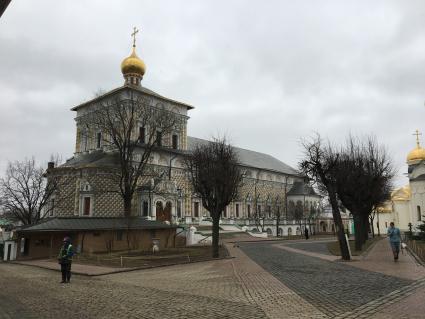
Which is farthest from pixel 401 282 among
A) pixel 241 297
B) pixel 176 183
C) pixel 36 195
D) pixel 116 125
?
pixel 176 183

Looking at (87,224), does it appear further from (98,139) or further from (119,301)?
(98,139)

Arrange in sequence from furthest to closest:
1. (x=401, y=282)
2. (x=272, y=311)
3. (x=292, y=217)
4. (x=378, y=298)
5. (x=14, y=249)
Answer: (x=292, y=217) < (x=14, y=249) < (x=401, y=282) < (x=378, y=298) < (x=272, y=311)

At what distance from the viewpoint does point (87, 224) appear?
30516mm

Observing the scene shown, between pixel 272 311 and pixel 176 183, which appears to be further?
pixel 176 183

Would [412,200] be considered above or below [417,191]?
below

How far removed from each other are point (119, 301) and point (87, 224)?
21.3m

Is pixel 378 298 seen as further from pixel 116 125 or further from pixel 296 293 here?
pixel 116 125

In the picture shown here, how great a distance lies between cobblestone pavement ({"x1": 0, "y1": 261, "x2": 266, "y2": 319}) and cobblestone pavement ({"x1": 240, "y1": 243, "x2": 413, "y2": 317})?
5.83 feet

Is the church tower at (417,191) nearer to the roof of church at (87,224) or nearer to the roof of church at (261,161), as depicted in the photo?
the roof of church at (261,161)

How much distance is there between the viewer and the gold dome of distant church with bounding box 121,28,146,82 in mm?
51094

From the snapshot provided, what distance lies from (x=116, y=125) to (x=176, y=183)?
1672cm

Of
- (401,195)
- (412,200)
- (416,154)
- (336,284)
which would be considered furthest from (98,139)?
(401,195)

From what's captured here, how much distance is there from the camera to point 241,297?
10641mm

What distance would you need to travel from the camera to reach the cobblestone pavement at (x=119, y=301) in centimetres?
891
